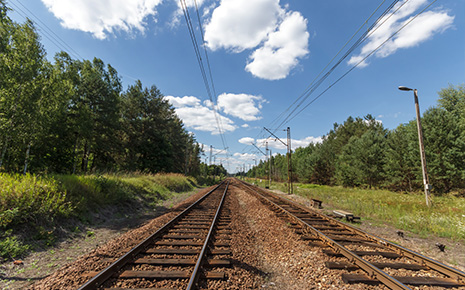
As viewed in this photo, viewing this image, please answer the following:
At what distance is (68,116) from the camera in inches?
859

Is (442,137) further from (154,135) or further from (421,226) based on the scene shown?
(154,135)

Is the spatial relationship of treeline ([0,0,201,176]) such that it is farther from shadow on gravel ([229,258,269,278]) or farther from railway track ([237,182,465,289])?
railway track ([237,182,465,289])

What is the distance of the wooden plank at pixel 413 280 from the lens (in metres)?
3.77

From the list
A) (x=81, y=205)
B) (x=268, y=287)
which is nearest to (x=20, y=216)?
(x=81, y=205)

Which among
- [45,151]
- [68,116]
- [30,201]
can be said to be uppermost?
[68,116]

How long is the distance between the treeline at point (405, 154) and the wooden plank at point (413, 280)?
29.2m

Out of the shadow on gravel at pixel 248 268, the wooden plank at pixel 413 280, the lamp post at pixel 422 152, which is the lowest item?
the shadow on gravel at pixel 248 268

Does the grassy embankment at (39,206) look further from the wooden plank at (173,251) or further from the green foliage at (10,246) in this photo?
the wooden plank at (173,251)

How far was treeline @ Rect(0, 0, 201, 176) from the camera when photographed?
10695 mm

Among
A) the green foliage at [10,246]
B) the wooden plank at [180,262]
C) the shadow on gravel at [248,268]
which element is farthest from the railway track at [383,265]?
the green foliage at [10,246]

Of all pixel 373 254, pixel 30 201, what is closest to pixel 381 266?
pixel 373 254

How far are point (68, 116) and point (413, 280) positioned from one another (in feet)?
94.5

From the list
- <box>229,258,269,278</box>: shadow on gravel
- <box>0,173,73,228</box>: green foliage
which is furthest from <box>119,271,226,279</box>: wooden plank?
<box>0,173,73,228</box>: green foliage

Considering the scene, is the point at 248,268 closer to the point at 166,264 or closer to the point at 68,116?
the point at 166,264
